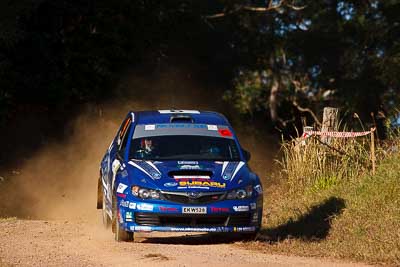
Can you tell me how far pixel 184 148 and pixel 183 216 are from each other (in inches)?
58.4

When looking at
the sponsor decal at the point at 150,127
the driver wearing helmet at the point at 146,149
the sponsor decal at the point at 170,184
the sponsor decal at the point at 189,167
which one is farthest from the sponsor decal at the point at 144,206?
the sponsor decal at the point at 150,127

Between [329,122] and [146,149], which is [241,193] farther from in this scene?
[329,122]

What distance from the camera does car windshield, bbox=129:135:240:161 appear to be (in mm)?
13984

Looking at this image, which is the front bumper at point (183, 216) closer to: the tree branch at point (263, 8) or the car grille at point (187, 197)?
the car grille at point (187, 197)

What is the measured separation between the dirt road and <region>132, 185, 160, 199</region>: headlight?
596mm

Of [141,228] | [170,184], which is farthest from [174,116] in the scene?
[141,228]

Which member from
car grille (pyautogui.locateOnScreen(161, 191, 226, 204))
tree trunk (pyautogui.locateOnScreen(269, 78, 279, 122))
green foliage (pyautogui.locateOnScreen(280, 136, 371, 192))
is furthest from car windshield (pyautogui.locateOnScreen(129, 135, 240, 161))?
tree trunk (pyautogui.locateOnScreen(269, 78, 279, 122))

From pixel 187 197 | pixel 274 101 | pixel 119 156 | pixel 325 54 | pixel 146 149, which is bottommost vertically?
pixel 187 197

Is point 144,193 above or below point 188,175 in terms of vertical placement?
below

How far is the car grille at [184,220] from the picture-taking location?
13.0 m

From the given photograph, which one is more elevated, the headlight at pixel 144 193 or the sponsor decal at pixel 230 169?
the sponsor decal at pixel 230 169

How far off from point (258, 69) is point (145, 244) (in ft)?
108

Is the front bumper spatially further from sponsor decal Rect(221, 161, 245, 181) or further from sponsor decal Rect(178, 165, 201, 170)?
sponsor decal Rect(178, 165, 201, 170)

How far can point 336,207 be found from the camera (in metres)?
15.9
